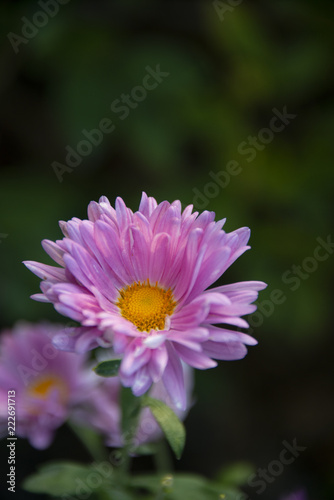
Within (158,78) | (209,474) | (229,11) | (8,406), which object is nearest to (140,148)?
(158,78)

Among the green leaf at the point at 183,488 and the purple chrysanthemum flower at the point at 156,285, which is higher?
the purple chrysanthemum flower at the point at 156,285

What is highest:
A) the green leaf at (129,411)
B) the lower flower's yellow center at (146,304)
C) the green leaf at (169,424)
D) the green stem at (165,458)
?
the lower flower's yellow center at (146,304)

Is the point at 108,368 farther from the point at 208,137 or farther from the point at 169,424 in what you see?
the point at 208,137

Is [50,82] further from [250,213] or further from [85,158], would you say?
[250,213]

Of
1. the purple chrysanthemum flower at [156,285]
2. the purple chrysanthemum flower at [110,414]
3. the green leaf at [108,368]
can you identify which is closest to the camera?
the purple chrysanthemum flower at [156,285]
